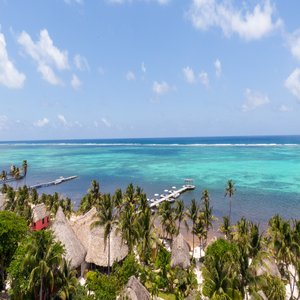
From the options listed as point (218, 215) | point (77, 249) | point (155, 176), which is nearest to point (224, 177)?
point (155, 176)

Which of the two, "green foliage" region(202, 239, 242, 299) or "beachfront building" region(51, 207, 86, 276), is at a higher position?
"green foliage" region(202, 239, 242, 299)

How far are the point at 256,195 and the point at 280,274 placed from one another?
44931 mm

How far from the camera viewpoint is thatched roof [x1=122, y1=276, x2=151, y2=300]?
88.0 feet

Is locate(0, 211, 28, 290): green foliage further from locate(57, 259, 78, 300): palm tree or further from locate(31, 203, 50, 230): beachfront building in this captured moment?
locate(31, 203, 50, 230): beachfront building

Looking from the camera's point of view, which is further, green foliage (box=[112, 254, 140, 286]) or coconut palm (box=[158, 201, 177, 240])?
coconut palm (box=[158, 201, 177, 240])

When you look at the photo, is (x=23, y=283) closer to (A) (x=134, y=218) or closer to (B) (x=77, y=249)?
(B) (x=77, y=249)

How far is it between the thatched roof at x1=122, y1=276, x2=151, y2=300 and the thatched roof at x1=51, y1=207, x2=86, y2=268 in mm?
11315

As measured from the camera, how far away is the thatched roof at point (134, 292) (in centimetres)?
2681

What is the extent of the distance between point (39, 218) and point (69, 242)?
15.6m

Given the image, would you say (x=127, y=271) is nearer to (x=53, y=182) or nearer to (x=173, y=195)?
(x=173, y=195)

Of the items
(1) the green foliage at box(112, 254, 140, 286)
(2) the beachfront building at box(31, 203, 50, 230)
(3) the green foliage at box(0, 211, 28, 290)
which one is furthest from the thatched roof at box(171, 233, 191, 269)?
(2) the beachfront building at box(31, 203, 50, 230)

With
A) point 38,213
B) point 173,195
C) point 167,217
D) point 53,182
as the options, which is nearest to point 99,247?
point 167,217

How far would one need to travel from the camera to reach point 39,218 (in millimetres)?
50750

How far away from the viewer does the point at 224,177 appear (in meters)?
110
